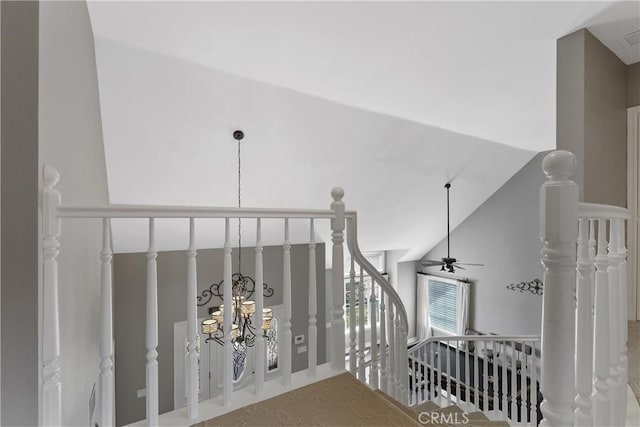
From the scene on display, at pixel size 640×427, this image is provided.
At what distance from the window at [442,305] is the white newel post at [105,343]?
6452 millimetres

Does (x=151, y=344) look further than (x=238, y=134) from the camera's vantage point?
No

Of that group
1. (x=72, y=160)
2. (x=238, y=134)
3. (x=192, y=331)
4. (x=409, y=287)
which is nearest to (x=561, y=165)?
(x=192, y=331)

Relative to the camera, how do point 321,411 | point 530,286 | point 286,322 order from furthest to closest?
point 530,286 < point 286,322 < point 321,411

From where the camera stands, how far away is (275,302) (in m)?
5.07

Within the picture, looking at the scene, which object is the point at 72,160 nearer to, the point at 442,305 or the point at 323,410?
the point at 323,410

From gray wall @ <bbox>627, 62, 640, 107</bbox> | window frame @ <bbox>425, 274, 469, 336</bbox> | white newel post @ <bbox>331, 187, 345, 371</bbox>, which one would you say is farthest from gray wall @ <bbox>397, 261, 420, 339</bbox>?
white newel post @ <bbox>331, 187, 345, 371</bbox>

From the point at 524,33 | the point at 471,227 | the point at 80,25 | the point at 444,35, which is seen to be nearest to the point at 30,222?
the point at 80,25

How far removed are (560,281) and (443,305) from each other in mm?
6819

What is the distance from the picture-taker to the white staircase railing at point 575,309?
0.77 meters

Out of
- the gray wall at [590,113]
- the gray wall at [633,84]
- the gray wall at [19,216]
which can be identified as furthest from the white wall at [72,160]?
the gray wall at [633,84]

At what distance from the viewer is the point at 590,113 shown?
2195mm

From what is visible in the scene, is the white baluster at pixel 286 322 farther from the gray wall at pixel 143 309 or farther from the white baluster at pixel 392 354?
the gray wall at pixel 143 309

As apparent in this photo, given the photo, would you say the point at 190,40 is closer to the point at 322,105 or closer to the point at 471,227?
the point at 322,105

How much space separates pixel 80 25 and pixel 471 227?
6.35 m
